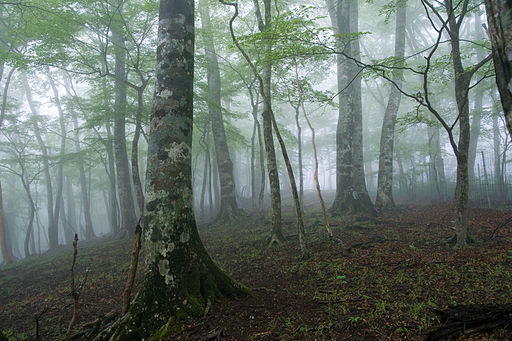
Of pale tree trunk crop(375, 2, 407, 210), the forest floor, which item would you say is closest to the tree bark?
the forest floor

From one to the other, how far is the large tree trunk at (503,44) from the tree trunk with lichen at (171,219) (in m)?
3.67

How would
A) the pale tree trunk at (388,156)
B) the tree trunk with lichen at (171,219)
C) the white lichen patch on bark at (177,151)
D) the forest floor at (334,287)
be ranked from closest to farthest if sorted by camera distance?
the forest floor at (334,287) < the tree trunk with lichen at (171,219) < the white lichen patch on bark at (177,151) < the pale tree trunk at (388,156)

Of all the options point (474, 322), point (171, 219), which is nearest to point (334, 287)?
point (474, 322)

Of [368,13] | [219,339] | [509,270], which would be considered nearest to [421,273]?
[509,270]

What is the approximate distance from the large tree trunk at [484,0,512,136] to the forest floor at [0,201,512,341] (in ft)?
7.02

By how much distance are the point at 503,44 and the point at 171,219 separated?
12.7 feet

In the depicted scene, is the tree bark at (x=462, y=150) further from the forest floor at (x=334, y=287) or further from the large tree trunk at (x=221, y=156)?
the large tree trunk at (x=221, y=156)

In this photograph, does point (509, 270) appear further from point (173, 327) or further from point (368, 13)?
point (368, 13)

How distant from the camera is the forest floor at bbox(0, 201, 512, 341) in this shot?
10.7 ft

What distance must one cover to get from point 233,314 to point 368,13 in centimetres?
3173

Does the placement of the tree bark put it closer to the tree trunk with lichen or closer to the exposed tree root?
the exposed tree root

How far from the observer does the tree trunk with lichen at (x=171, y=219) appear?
352 centimetres

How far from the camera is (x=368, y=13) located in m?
27.5

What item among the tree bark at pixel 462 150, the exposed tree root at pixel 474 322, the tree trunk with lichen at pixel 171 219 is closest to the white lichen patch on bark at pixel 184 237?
the tree trunk with lichen at pixel 171 219
